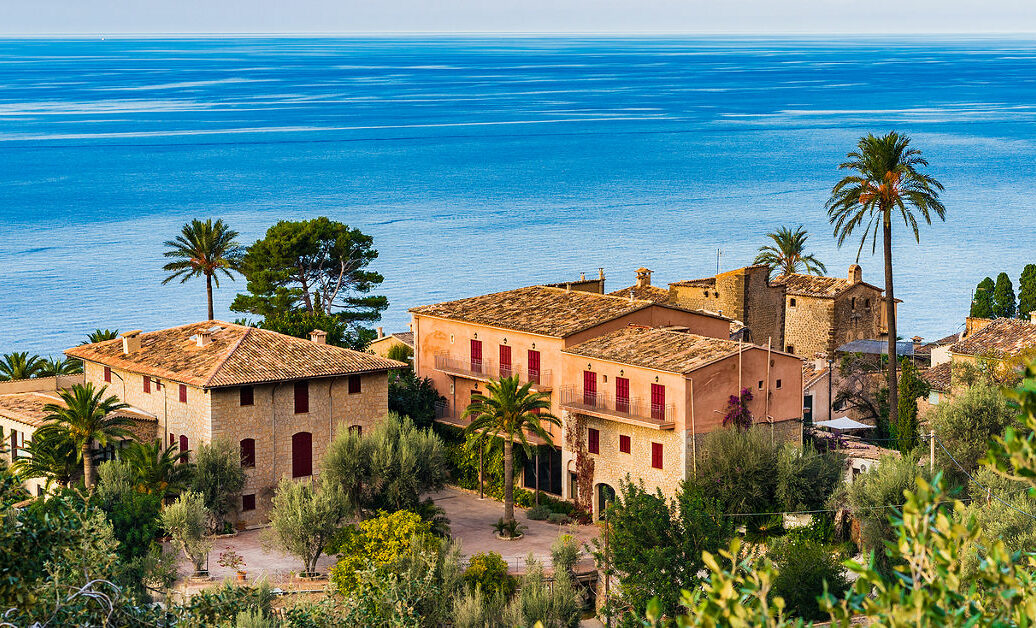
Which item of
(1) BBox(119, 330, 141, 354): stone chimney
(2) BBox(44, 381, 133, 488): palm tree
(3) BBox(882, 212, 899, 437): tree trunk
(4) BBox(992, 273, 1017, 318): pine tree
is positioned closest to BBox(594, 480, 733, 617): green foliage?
(2) BBox(44, 381, 133, 488): palm tree

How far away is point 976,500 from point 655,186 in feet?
429

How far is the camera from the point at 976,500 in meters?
34.7

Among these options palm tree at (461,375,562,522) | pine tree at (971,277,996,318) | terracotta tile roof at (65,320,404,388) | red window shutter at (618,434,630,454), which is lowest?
red window shutter at (618,434,630,454)

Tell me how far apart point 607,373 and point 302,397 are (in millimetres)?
8391

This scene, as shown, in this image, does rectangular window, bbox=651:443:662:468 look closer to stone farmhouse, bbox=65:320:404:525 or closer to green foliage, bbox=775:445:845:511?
green foliage, bbox=775:445:845:511

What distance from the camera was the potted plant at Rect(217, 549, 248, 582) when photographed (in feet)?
119

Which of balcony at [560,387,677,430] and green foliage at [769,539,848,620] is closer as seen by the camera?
green foliage at [769,539,848,620]

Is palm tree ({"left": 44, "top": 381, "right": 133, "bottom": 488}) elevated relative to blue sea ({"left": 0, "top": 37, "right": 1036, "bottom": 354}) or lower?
lower

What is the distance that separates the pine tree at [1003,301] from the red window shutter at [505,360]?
35.0 m

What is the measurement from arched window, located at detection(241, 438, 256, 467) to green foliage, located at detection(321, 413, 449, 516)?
2.40m

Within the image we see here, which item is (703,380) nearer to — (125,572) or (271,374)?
(271,374)

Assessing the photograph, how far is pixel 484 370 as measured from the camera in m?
46.4

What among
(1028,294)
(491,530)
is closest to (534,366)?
(491,530)

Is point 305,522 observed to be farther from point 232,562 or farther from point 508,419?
point 508,419
